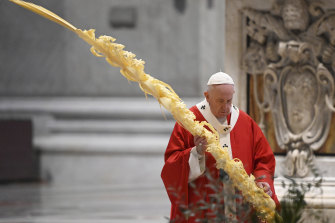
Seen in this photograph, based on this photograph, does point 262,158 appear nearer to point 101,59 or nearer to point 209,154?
point 209,154

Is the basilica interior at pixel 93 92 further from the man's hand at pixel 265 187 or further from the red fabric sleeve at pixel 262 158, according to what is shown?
the man's hand at pixel 265 187

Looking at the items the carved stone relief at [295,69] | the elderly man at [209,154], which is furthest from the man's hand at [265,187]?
the carved stone relief at [295,69]

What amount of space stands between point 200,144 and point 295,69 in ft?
5.66

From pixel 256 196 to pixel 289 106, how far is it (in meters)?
1.75

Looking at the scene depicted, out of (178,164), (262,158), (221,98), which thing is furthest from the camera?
(262,158)

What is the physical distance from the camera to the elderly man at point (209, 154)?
4.75 m

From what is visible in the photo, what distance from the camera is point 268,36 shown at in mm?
6082

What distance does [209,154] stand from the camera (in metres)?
4.88

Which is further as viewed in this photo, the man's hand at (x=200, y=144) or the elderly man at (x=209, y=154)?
the elderly man at (x=209, y=154)

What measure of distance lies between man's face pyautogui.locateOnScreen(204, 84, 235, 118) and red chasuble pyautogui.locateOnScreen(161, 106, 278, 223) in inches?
8.2

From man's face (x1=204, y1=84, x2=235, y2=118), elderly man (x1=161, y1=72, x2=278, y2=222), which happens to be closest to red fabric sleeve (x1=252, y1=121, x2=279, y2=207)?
elderly man (x1=161, y1=72, x2=278, y2=222)

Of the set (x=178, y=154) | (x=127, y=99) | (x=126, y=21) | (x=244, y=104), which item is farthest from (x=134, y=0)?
(x=178, y=154)

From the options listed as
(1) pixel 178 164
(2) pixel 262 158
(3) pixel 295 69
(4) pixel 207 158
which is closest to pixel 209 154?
(4) pixel 207 158

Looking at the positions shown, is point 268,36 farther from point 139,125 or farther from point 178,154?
point 139,125
